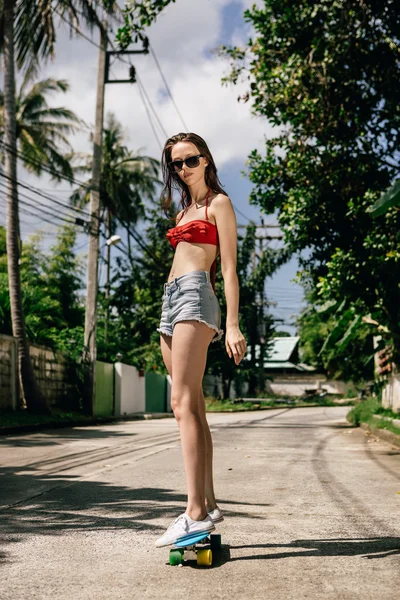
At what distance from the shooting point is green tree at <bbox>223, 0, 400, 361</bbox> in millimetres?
12914

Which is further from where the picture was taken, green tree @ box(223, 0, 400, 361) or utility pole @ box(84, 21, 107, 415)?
utility pole @ box(84, 21, 107, 415)

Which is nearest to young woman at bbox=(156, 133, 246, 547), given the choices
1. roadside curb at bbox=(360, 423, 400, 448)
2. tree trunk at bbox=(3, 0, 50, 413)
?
roadside curb at bbox=(360, 423, 400, 448)

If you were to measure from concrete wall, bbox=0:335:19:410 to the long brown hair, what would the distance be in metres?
13.5

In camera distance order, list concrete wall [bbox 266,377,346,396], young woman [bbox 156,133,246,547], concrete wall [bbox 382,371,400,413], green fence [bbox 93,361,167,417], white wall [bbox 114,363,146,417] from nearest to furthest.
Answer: young woman [bbox 156,133,246,547]
concrete wall [bbox 382,371,400,413]
green fence [bbox 93,361,167,417]
white wall [bbox 114,363,146,417]
concrete wall [bbox 266,377,346,396]

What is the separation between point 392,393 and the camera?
17516 millimetres

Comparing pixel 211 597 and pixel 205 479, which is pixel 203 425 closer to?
pixel 205 479

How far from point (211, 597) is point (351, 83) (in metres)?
11.8

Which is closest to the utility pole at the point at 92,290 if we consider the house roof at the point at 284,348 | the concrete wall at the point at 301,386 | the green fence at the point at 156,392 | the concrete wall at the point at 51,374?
the concrete wall at the point at 51,374

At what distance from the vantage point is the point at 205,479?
11.7 feet

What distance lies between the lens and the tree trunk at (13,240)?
56.0 ft

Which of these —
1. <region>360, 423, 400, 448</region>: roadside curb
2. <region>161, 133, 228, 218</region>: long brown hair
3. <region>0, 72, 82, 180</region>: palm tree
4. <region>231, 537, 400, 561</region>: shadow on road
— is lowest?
<region>231, 537, 400, 561</region>: shadow on road

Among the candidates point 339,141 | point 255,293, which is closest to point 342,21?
point 339,141

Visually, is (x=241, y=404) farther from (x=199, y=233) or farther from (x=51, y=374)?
(x=199, y=233)

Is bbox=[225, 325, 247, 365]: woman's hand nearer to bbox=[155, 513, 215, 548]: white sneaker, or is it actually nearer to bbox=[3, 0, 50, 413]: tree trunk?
bbox=[155, 513, 215, 548]: white sneaker
